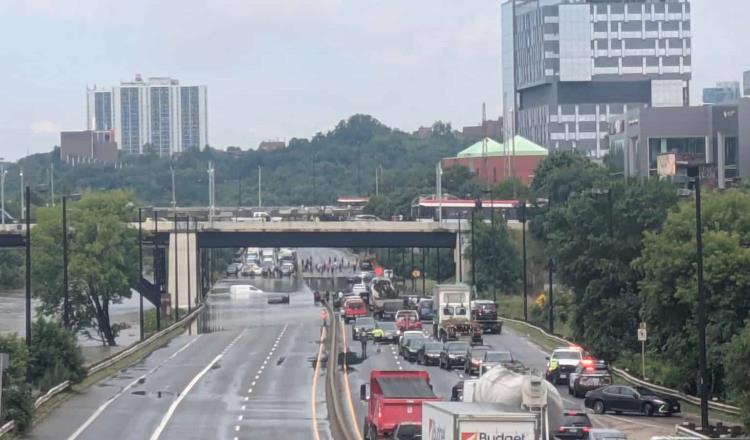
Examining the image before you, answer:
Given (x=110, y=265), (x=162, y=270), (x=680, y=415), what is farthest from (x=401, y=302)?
Result: (x=680, y=415)

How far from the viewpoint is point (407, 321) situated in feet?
289

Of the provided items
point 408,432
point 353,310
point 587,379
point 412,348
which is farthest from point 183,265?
point 408,432

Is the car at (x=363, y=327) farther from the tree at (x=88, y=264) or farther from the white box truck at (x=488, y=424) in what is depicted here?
the white box truck at (x=488, y=424)

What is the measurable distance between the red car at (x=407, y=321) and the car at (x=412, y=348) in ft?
46.4

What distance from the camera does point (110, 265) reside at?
110312mm

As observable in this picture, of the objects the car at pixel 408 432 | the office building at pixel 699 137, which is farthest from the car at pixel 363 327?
the office building at pixel 699 137

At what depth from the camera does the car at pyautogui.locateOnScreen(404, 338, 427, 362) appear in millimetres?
69750

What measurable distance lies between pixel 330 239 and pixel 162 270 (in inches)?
588

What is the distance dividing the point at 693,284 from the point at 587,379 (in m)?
6.53

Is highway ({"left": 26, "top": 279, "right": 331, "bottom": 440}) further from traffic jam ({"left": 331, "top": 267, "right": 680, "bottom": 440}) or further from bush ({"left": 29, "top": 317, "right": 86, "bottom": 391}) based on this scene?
traffic jam ({"left": 331, "top": 267, "right": 680, "bottom": 440})

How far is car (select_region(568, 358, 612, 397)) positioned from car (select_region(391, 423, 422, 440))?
807 inches

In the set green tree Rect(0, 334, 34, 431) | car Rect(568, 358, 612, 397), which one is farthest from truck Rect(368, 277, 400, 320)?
green tree Rect(0, 334, 34, 431)

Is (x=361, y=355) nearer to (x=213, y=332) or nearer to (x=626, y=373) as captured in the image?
(x=626, y=373)

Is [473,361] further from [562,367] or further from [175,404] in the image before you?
[175,404]
